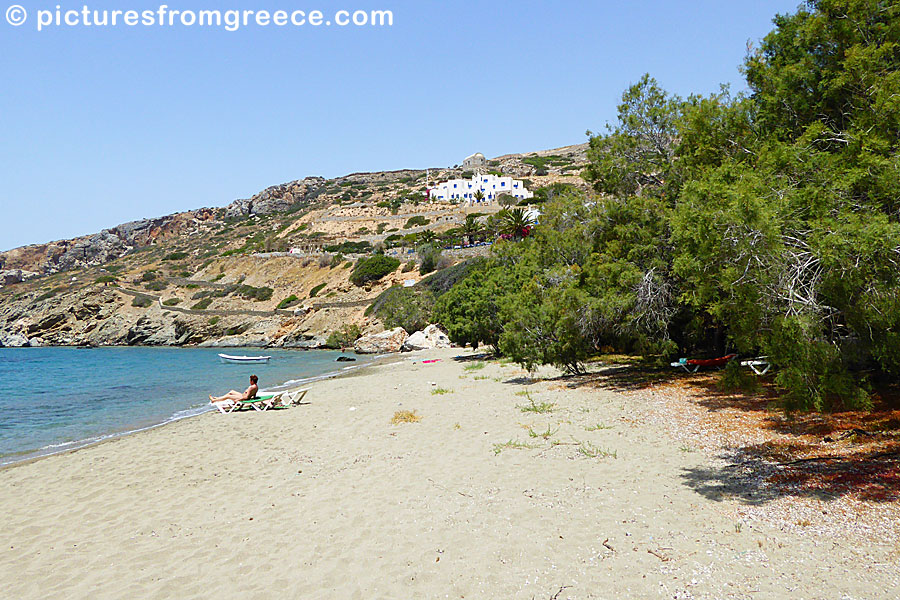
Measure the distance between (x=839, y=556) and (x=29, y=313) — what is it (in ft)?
319

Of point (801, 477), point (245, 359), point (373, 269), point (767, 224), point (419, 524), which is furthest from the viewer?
point (373, 269)

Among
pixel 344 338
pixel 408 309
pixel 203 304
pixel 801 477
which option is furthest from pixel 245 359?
pixel 801 477

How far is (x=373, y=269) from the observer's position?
6450 centimetres

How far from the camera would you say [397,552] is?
224 inches

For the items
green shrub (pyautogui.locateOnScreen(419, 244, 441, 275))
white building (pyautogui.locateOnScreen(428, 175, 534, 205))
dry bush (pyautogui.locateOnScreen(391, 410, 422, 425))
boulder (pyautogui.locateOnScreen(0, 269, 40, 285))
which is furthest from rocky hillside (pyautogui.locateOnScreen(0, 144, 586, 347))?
dry bush (pyautogui.locateOnScreen(391, 410, 422, 425))

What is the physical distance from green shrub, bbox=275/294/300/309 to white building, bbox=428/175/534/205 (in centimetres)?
3857

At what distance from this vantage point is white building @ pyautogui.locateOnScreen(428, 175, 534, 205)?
95.6 m

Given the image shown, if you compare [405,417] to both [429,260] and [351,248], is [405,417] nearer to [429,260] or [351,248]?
[429,260]

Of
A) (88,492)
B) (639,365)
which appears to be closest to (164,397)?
(88,492)

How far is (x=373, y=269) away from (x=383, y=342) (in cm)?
1996

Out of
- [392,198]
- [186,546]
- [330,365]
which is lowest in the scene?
[330,365]

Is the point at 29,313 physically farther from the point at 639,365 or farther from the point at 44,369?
the point at 639,365

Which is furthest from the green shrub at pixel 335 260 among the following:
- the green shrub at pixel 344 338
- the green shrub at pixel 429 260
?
the green shrub at pixel 344 338

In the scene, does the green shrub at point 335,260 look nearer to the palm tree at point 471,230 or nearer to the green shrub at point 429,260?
the green shrub at point 429,260
